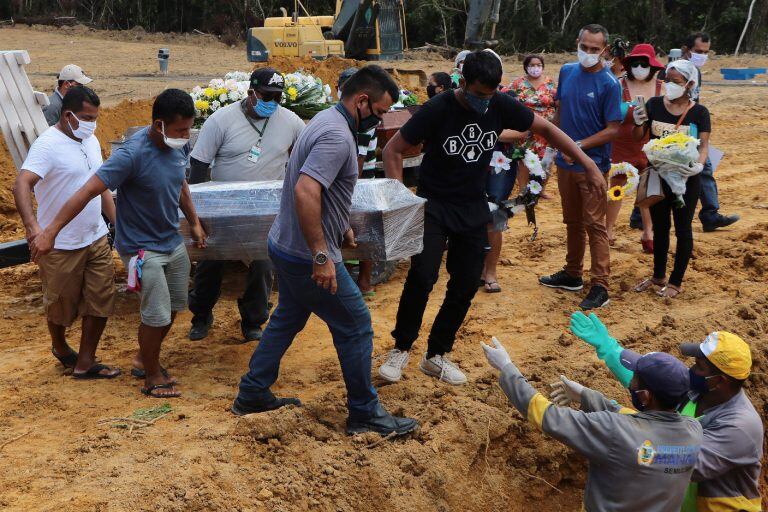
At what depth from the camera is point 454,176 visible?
5129 millimetres

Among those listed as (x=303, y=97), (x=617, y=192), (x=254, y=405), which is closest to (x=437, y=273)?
(x=254, y=405)

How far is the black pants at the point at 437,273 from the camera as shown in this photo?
5164 mm

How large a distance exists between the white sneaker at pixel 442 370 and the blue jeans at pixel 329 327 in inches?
32.5

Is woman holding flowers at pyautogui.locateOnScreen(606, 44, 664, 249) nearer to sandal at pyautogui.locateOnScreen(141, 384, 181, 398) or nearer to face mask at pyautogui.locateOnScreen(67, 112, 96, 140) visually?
sandal at pyautogui.locateOnScreen(141, 384, 181, 398)

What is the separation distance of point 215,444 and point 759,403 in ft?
12.8

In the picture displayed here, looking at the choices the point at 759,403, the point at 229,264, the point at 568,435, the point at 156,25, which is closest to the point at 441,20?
the point at 156,25

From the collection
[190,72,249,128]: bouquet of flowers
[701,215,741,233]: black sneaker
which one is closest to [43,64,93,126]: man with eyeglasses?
[190,72,249,128]: bouquet of flowers

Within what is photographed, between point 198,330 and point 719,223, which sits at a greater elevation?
point 719,223

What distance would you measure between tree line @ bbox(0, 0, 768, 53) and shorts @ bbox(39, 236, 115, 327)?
2554 cm

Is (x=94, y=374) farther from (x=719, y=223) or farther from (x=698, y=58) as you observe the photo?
(x=698, y=58)

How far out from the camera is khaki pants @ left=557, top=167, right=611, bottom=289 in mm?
6875

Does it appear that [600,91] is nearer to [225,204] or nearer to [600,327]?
[600,327]

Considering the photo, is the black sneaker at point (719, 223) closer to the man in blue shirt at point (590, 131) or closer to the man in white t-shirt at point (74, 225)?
the man in blue shirt at point (590, 131)

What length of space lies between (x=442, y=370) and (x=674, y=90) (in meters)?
3.35
